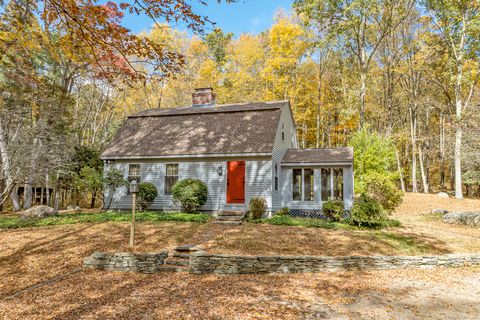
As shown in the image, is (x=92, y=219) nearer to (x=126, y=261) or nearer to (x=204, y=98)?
(x=126, y=261)

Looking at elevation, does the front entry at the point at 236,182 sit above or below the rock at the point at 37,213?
above

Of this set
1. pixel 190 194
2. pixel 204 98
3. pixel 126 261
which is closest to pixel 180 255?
pixel 126 261

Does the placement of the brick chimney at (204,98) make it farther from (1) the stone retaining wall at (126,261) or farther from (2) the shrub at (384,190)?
(1) the stone retaining wall at (126,261)

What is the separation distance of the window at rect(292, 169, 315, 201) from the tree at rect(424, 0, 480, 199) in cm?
1217

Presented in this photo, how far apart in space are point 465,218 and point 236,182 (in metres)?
10.7

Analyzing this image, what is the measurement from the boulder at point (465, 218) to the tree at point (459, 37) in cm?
837

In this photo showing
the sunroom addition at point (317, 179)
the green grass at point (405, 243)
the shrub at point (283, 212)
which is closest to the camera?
the green grass at point (405, 243)

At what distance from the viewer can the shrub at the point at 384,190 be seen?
16.1 m

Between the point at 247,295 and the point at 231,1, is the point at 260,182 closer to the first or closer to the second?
the point at 247,295

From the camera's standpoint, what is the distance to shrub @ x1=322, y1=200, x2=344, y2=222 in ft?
43.6

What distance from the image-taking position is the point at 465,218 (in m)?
13.8

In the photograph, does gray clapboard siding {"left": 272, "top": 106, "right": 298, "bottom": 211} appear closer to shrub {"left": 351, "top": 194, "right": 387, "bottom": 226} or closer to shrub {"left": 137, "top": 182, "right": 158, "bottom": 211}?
shrub {"left": 351, "top": 194, "right": 387, "bottom": 226}

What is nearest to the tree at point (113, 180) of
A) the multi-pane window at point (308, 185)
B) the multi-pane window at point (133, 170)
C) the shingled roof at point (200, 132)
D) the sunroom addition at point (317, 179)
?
the multi-pane window at point (133, 170)

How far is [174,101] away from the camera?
1283 inches
